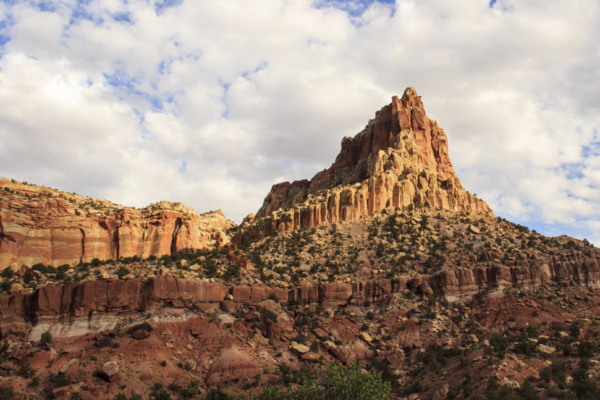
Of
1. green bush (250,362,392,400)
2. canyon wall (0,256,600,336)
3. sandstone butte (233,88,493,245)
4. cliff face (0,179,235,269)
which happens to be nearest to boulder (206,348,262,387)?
canyon wall (0,256,600,336)

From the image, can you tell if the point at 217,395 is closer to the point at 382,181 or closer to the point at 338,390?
the point at 338,390

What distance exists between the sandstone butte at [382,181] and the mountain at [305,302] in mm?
482

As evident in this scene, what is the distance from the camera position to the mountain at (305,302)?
2152 inches

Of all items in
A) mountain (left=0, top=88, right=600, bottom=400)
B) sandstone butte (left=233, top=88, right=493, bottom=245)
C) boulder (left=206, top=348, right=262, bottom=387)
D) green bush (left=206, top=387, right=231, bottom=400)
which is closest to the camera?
green bush (left=206, top=387, right=231, bottom=400)

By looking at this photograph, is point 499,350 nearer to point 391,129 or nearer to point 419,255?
point 419,255

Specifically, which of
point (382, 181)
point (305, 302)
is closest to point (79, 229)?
point (305, 302)

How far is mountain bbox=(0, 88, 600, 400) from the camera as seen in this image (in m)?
54.7

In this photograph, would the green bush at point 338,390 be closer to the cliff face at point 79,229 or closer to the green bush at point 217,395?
the green bush at point 217,395

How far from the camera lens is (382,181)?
101m

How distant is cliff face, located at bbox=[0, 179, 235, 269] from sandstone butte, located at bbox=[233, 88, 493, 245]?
687 inches

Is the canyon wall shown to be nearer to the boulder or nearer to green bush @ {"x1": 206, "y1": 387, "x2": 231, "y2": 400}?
the boulder

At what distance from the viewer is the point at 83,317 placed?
2483 inches

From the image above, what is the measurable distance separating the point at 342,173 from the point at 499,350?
68418 millimetres

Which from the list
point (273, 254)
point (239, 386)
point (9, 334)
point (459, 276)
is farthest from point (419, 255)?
point (9, 334)
